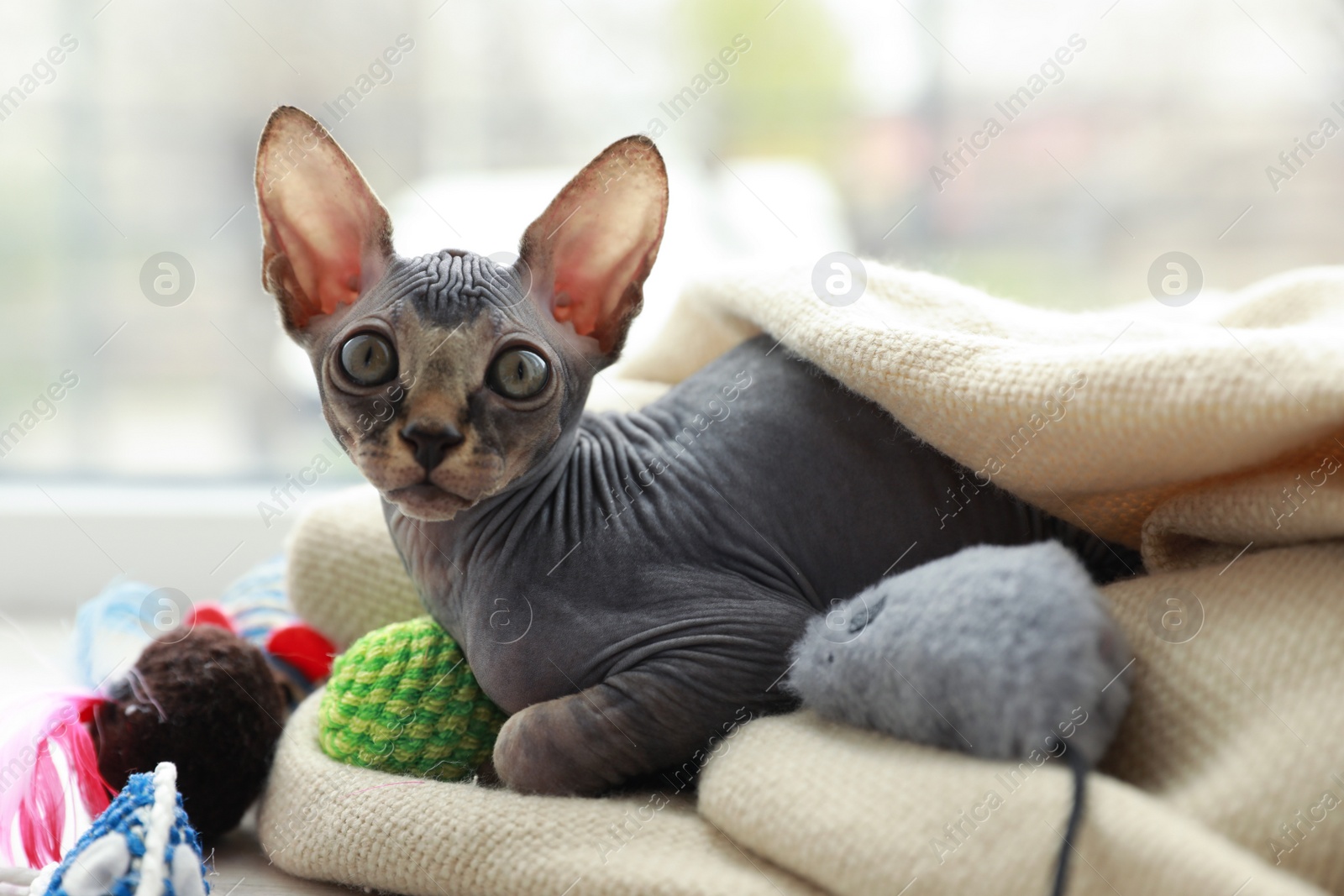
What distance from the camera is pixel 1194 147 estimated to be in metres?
2.43

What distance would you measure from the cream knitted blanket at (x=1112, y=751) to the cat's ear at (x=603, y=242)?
0.18 meters

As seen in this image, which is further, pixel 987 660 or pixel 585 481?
pixel 585 481

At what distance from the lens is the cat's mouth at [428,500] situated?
894 mm

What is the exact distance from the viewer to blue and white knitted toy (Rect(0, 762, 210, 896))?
740mm

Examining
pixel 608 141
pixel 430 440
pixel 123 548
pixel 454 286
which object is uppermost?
pixel 608 141

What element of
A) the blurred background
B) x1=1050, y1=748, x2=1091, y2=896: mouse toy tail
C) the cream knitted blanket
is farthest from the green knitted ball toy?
the blurred background

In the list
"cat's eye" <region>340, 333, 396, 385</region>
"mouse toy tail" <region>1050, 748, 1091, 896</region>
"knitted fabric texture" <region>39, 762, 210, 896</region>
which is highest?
"cat's eye" <region>340, 333, 396, 385</region>

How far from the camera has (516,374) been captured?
906 millimetres

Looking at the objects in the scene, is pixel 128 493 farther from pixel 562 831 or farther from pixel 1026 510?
pixel 1026 510

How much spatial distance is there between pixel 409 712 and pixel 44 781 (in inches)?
12.7

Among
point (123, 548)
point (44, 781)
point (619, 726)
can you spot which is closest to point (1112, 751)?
point (619, 726)

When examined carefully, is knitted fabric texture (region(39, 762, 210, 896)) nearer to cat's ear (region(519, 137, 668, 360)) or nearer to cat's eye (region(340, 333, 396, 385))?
cat's eye (region(340, 333, 396, 385))

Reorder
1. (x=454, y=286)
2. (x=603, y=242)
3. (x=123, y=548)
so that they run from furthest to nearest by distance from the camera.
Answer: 1. (x=123, y=548)
2. (x=603, y=242)
3. (x=454, y=286)

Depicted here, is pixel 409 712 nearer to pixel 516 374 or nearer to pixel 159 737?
pixel 159 737
